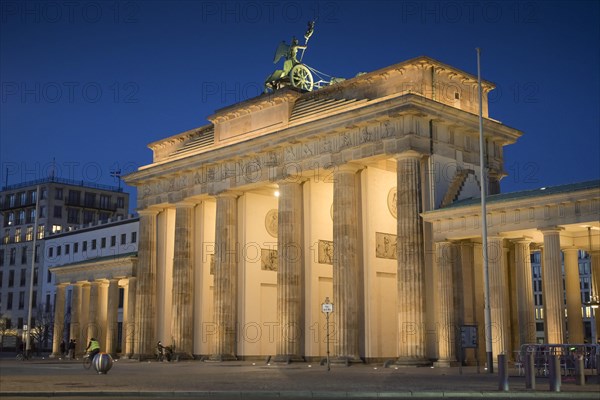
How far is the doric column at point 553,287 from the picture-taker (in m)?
34.2

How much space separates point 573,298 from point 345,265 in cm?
1192

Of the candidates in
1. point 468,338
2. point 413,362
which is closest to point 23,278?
point 413,362

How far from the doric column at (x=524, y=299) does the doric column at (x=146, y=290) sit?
28338 mm

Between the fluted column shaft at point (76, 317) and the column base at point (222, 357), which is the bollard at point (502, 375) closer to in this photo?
the column base at point (222, 357)

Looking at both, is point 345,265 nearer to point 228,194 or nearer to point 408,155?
point 408,155

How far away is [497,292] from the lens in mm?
37125

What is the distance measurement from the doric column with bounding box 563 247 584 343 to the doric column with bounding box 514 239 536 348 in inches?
80.3

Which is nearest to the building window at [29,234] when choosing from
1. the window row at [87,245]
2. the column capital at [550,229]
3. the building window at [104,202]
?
the building window at [104,202]

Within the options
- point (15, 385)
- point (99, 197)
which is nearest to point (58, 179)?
point (99, 197)

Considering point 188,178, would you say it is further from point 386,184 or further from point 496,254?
point 496,254

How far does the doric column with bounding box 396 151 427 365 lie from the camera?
38.9 meters

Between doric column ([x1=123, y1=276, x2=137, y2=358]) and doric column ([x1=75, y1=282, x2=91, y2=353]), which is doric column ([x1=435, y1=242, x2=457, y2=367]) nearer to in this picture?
doric column ([x1=123, y1=276, x2=137, y2=358])

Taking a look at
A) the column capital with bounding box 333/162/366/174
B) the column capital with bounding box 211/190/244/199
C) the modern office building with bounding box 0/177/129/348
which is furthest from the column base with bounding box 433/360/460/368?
the modern office building with bounding box 0/177/129/348

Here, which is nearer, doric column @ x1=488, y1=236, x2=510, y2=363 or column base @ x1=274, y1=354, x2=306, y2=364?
doric column @ x1=488, y1=236, x2=510, y2=363
